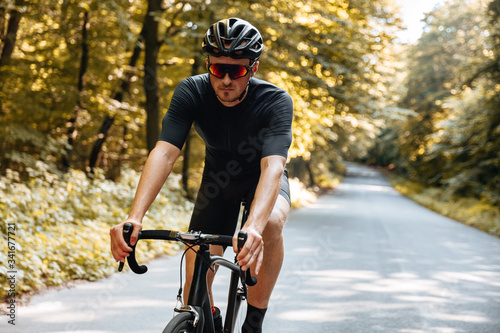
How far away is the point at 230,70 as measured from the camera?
2.52 meters

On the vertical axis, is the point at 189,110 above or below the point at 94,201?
above

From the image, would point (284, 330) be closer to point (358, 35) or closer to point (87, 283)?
point (87, 283)

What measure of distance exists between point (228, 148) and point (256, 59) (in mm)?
544

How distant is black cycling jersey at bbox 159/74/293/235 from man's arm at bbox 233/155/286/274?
0.32 ft

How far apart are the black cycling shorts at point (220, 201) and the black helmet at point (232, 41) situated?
0.76 meters

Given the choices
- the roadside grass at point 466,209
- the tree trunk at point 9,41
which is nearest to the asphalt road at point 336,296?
the roadside grass at point 466,209

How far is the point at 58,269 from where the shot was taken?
5.25 meters

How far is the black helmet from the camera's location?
2.44 m

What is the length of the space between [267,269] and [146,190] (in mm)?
830

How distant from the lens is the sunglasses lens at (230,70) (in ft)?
8.25

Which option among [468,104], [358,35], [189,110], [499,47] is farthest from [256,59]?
[468,104]

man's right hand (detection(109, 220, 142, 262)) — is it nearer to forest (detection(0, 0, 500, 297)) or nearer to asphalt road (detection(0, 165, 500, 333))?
asphalt road (detection(0, 165, 500, 333))

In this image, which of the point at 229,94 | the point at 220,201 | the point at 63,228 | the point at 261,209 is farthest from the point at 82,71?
the point at 261,209

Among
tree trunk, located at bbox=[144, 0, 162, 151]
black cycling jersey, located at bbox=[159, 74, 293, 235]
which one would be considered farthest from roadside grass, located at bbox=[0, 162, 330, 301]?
black cycling jersey, located at bbox=[159, 74, 293, 235]
